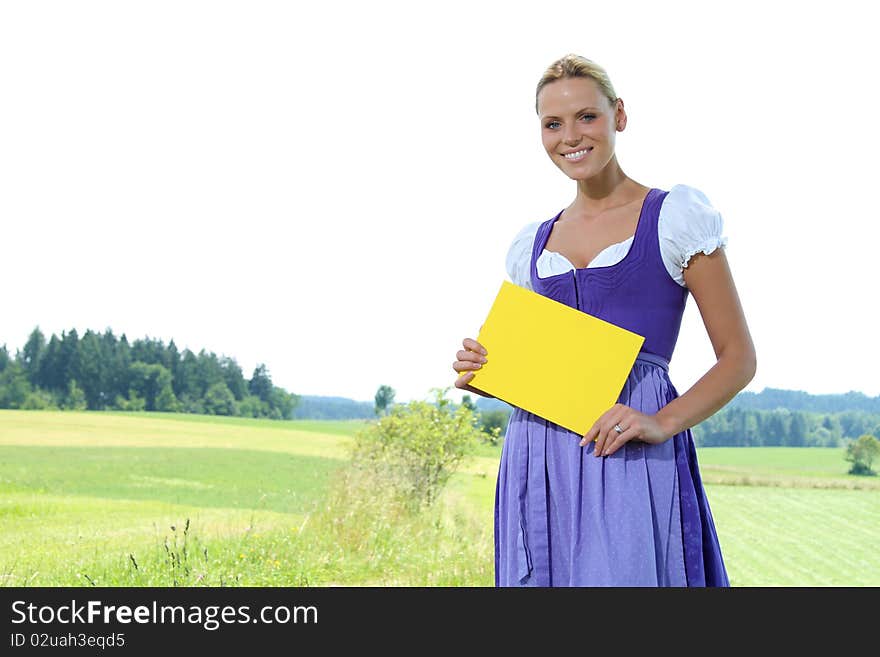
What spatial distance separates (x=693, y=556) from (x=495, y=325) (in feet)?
1.87

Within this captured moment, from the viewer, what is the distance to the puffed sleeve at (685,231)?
5.20 feet

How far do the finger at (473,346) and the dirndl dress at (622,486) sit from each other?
15cm

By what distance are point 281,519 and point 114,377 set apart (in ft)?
14.1

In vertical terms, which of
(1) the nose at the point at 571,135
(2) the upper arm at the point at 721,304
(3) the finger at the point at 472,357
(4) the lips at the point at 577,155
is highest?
(1) the nose at the point at 571,135

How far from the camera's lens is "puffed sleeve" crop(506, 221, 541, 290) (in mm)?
1870

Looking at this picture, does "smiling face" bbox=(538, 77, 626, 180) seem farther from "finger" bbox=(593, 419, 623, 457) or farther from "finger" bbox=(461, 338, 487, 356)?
"finger" bbox=(593, 419, 623, 457)

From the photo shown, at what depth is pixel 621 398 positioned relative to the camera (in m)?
1.64

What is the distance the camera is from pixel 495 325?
1.67 metres

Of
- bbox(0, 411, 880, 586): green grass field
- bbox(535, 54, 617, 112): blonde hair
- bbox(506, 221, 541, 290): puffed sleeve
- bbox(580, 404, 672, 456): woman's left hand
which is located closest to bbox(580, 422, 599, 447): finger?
bbox(580, 404, 672, 456): woman's left hand

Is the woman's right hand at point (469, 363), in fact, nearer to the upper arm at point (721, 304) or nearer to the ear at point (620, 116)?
the upper arm at point (721, 304)

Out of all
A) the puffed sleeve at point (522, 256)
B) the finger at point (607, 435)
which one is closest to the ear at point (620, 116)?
the puffed sleeve at point (522, 256)

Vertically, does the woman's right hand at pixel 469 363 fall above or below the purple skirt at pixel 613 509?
above

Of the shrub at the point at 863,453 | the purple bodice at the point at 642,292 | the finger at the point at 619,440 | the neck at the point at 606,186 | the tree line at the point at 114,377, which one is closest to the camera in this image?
the finger at the point at 619,440
